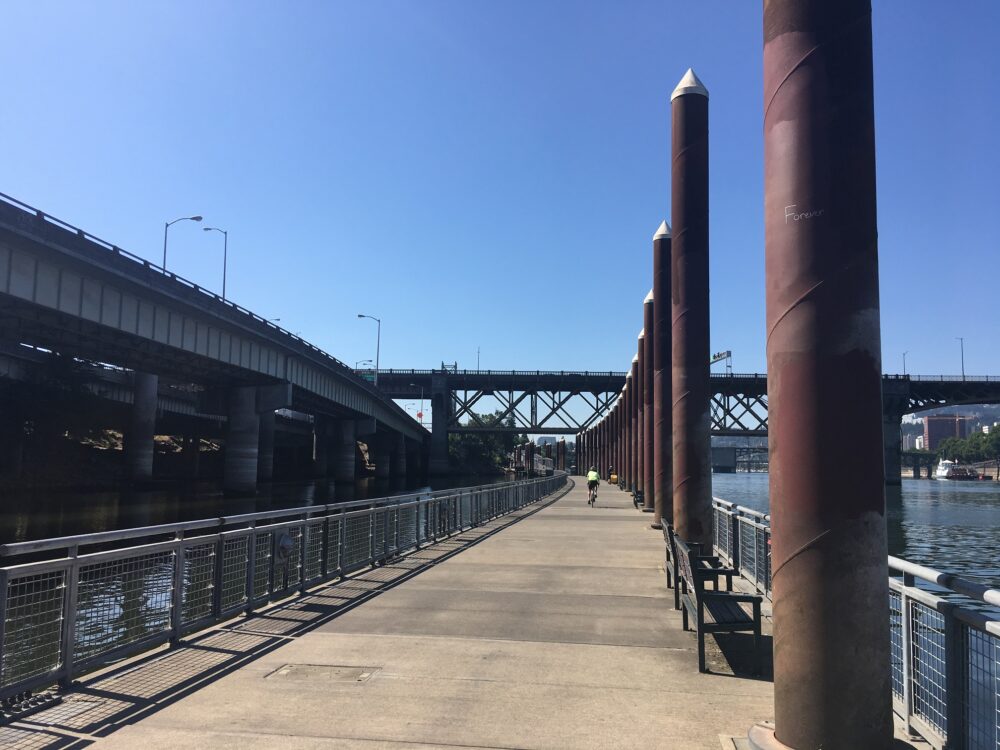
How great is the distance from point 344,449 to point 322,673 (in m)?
82.3

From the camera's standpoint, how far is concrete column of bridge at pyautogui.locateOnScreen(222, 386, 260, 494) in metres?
55.3

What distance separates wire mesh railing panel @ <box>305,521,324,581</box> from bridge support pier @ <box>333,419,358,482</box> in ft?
247

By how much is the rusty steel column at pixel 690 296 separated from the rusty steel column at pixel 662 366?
632cm

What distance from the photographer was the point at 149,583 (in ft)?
26.6

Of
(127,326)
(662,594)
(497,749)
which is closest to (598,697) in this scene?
(497,749)

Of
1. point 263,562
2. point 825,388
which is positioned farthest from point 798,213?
point 263,562

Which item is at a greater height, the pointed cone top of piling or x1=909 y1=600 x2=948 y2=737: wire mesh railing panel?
the pointed cone top of piling

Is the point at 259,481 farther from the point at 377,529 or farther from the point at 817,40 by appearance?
the point at 817,40

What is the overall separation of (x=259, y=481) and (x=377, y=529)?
216 feet

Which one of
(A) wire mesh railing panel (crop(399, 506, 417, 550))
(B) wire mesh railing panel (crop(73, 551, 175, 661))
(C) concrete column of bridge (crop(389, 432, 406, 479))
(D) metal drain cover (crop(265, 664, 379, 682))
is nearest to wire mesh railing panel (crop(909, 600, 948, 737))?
(D) metal drain cover (crop(265, 664, 379, 682))

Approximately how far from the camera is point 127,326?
114 feet

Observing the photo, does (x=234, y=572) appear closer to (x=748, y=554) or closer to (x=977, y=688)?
(x=977, y=688)

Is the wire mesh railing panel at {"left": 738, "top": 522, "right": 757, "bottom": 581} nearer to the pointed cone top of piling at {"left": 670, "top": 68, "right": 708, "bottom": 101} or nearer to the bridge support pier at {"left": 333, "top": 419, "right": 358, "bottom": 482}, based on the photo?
the pointed cone top of piling at {"left": 670, "top": 68, "right": 708, "bottom": 101}

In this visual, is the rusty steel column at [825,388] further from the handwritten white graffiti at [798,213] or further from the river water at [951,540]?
the river water at [951,540]
